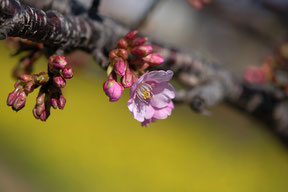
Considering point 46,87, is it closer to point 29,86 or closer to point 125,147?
point 29,86

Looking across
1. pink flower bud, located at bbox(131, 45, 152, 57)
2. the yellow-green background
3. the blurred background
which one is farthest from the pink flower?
the yellow-green background

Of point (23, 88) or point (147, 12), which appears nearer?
point (23, 88)

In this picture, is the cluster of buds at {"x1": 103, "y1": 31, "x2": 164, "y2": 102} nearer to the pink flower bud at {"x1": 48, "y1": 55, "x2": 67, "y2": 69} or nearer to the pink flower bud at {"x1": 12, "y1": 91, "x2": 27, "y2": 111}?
the pink flower bud at {"x1": 48, "y1": 55, "x2": 67, "y2": 69}

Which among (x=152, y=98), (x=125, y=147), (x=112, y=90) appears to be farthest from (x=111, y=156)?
(x=112, y=90)

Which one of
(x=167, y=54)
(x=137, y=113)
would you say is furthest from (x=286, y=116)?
(x=137, y=113)

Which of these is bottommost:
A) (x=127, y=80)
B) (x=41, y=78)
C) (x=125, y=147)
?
(x=125, y=147)

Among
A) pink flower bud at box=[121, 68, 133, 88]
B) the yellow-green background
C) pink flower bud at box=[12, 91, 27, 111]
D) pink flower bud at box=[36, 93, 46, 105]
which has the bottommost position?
the yellow-green background
